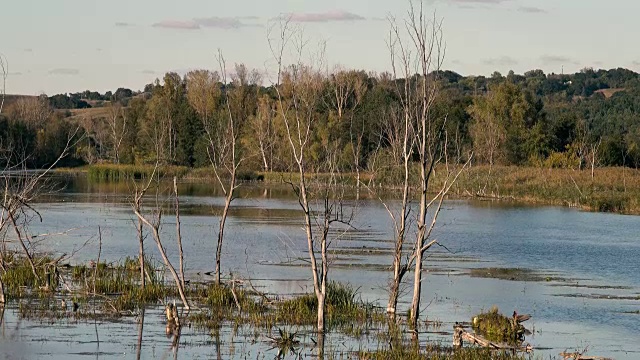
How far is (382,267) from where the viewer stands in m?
29.1

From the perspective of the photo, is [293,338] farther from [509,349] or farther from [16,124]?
[16,124]

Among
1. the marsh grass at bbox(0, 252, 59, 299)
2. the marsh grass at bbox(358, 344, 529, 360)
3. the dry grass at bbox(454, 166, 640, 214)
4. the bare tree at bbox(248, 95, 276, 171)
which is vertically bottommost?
the marsh grass at bbox(358, 344, 529, 360)

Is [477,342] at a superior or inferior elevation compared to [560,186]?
inferior

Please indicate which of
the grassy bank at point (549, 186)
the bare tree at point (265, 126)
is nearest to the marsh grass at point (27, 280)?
the bare tree at point (265, 126)

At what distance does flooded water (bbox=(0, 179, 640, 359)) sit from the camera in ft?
55.9

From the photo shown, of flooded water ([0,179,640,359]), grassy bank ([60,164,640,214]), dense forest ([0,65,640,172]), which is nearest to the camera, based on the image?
flooded water ([0,179,640,359])

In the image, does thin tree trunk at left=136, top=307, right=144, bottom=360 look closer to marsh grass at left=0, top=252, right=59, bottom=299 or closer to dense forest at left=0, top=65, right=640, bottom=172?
marsh grass at left=0, top=252, right=59, bottom=299

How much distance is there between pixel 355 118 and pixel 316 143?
546 centimetres

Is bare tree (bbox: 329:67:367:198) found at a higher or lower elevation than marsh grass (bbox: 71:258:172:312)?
higher

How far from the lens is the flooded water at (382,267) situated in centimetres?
1703

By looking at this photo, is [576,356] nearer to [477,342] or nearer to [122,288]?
[477,342]

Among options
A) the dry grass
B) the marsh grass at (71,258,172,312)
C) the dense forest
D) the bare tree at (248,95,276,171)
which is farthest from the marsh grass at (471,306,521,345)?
the dense forest

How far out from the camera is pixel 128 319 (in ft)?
61.3

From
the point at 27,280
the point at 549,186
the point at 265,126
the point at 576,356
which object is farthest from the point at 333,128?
the point at 576,356
